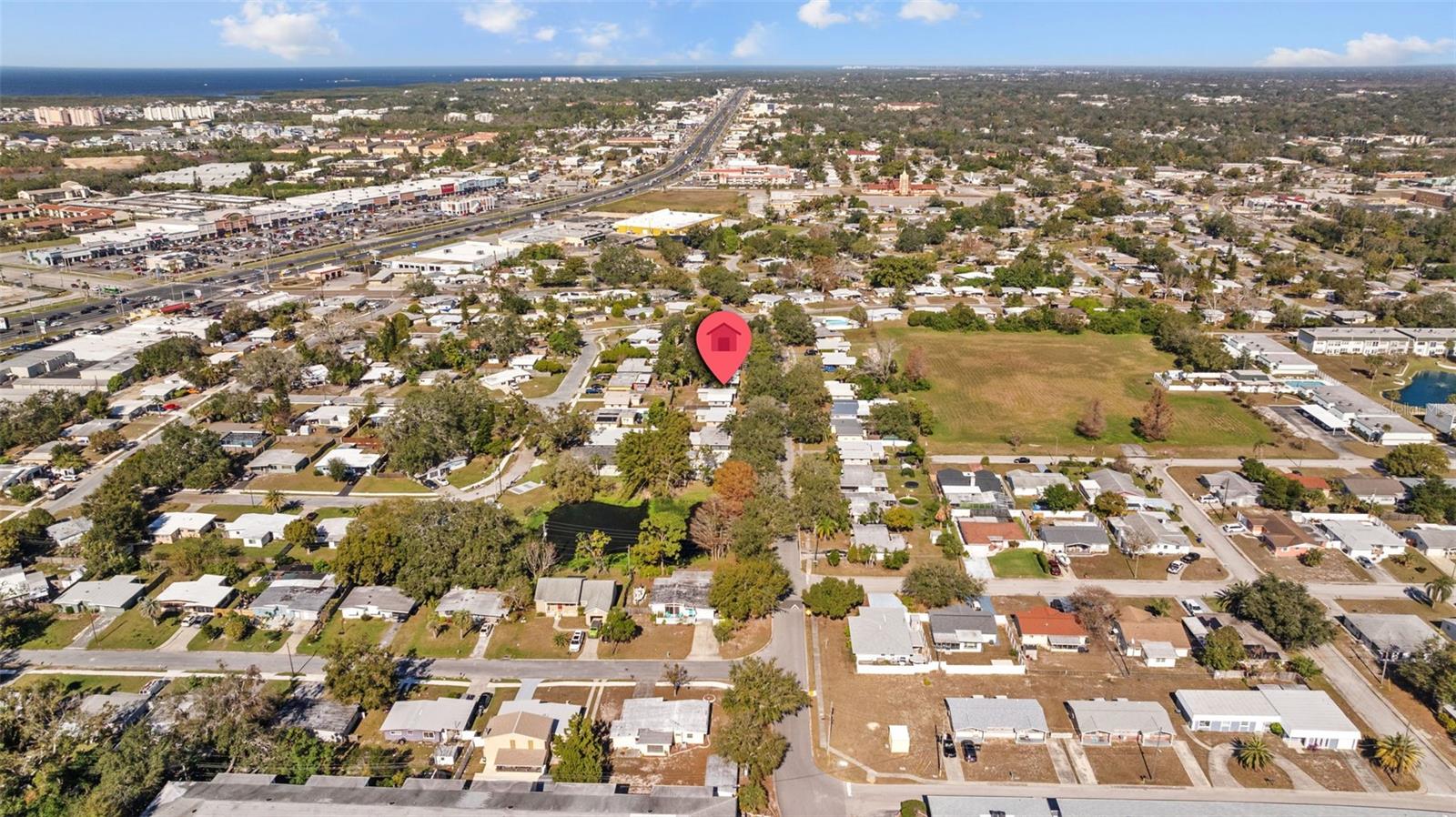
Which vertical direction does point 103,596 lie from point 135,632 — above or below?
above

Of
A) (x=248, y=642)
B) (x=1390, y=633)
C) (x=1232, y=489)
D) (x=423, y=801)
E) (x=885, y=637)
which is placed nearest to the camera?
(x=423, y=801)

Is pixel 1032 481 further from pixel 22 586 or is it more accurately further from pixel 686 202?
pixel 686 202

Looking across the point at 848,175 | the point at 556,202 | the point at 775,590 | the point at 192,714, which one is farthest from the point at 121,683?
the point at 848,175

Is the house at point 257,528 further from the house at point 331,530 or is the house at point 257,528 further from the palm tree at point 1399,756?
the palm tree at point 1399,756

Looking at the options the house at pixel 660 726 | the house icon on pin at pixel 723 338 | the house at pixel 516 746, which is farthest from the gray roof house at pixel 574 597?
the house icon on pin at pixel 723 338

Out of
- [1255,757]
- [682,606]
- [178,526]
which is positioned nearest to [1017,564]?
[1255,757]

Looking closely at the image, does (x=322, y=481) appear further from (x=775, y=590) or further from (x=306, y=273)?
(x=306, y=273)

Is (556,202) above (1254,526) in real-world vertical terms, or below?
above

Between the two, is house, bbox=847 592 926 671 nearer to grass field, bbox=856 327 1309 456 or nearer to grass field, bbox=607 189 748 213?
grass field, bbox=856 327 1309 456
